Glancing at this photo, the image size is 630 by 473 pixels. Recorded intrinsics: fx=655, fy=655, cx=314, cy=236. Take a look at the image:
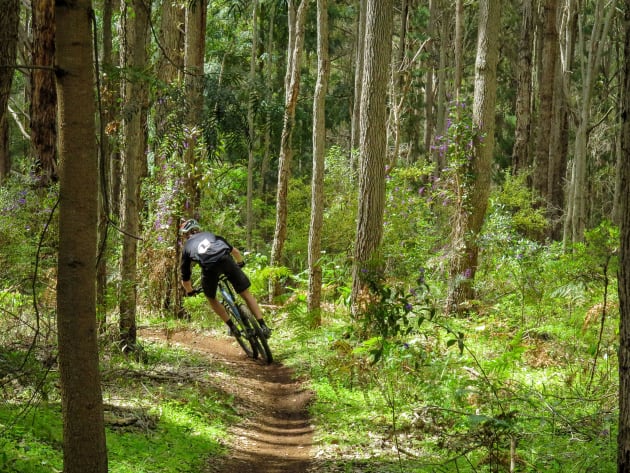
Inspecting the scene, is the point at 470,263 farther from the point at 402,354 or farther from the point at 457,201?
the point at 402,354

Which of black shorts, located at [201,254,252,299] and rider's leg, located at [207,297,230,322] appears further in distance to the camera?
rider's leg, located at [207,297,230,322]

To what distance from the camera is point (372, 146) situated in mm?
10062

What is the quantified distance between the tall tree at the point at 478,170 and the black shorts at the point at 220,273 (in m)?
3.80

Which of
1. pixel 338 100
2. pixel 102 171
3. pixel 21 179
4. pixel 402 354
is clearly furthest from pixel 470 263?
pixel 338 100

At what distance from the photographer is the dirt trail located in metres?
5.71

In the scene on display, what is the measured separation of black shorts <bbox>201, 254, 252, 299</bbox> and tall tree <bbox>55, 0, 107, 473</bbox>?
18.2ft

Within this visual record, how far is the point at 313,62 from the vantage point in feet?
125

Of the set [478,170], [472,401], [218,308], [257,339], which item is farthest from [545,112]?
[472,401]

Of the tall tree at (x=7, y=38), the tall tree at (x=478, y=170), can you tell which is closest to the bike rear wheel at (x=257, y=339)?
the tall tree at (x=478, y=170)

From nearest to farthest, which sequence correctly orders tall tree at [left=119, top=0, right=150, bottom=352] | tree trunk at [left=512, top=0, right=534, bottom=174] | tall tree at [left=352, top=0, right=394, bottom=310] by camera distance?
tall tree at [left=119, top=0, right=150, bottom=352] < tall tree at [left=352, top=0, right=394, bottom=310] < tree trunk at [left=512, top=0, right=534, bottom=174]

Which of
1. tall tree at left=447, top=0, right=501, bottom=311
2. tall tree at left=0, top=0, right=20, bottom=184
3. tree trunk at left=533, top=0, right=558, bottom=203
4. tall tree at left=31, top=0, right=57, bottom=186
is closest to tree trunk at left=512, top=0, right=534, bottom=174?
tree trunk at left=533, top=0, right=558, bottom=203

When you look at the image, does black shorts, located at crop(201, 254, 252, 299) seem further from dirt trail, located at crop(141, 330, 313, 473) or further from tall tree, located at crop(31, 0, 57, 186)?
tall tree, located at crop(31, 0, 57, 186)

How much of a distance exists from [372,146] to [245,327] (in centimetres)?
335

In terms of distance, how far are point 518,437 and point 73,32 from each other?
4062mm
